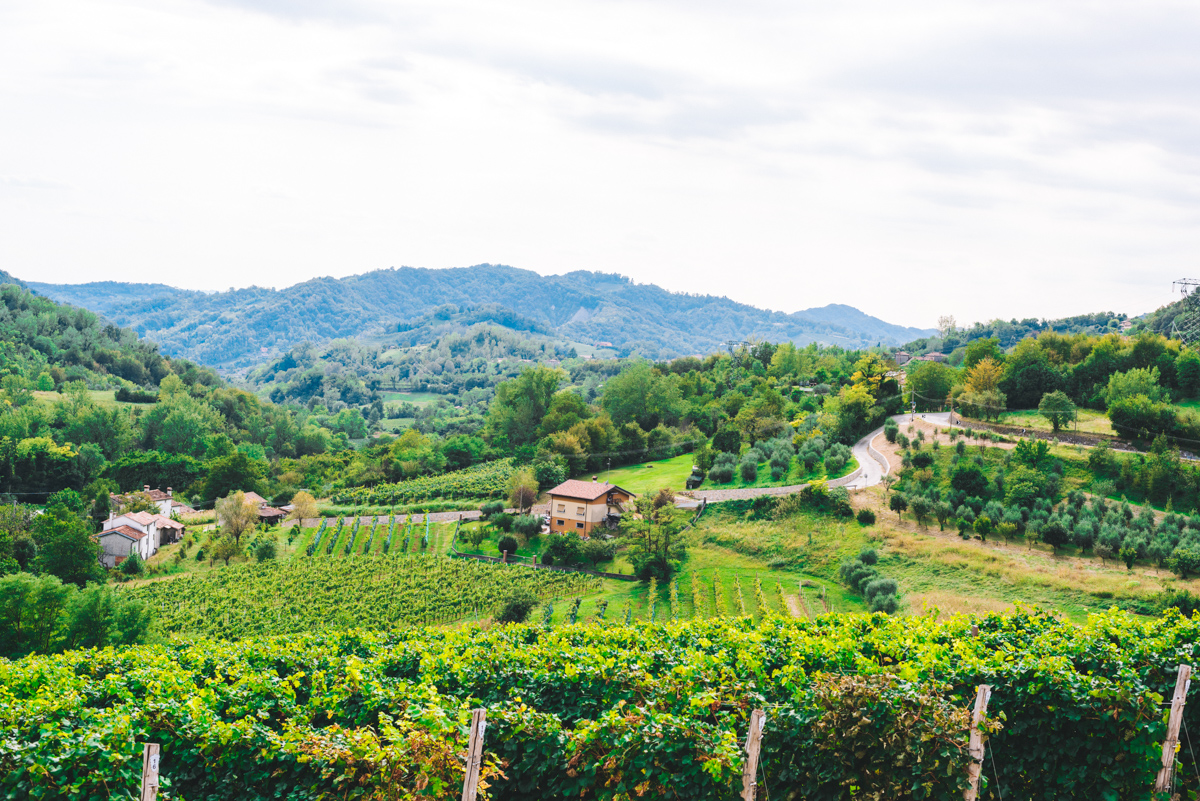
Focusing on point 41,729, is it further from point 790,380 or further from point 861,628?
point 790,380

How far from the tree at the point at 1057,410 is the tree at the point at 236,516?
4780 cm

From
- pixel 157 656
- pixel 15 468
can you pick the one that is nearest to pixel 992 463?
pixel 157 656

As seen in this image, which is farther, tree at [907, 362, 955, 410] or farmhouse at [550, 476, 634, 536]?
Result: tree at [907, 362, 955, 410]

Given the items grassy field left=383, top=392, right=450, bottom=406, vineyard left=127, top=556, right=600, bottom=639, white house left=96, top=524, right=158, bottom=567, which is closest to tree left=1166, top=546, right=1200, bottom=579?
vineyard left=127, top=556, right=600, bottom=639

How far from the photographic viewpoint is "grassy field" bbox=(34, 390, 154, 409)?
295ft

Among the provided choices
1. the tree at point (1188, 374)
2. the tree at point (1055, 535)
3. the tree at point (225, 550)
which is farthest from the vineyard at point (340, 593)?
the tree at point (1188, 374)

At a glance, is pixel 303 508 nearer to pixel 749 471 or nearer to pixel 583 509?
pixel 583 509

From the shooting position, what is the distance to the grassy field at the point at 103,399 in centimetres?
9003

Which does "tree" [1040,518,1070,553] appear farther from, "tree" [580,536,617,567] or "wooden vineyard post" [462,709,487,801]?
"wooden vineyard post" [462,709,487,801]

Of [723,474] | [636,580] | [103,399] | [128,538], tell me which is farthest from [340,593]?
[103,399]

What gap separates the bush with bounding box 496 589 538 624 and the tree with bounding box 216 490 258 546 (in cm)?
2292

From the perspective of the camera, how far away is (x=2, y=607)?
2459 cm

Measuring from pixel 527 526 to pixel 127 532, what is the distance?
24.5 meters

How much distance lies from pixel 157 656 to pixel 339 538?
3374 centimetres
